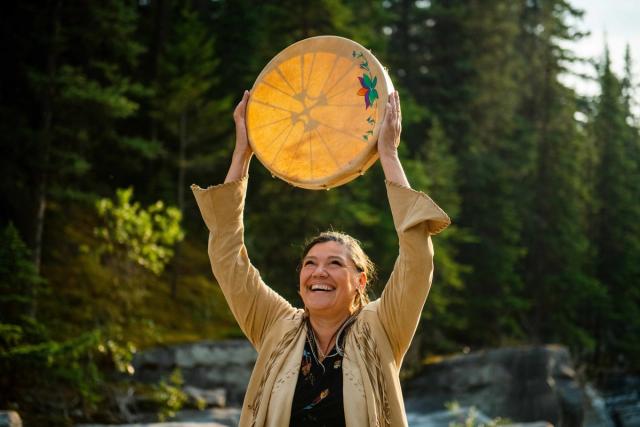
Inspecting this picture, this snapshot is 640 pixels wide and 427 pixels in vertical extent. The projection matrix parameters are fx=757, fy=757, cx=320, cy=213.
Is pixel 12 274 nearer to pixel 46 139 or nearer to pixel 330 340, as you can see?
pixel 46 139

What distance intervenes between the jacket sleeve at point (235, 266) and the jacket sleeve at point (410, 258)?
55 cm

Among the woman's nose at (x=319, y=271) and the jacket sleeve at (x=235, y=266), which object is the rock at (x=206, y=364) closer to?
the jacket sleeve at (x=235, y=266)

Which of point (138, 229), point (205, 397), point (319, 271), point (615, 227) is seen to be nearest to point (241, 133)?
point (319, 271)

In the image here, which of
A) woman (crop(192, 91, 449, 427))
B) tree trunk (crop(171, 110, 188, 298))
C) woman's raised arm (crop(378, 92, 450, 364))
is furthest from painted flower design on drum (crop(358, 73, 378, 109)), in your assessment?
tree trunk (crop(171, 110, 188, 298))

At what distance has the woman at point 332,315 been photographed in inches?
114

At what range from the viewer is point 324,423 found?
2.88 metres

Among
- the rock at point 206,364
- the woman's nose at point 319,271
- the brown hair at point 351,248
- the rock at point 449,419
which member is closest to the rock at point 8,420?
the brown hair at point 351,248

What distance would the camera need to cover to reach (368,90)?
11.7ft

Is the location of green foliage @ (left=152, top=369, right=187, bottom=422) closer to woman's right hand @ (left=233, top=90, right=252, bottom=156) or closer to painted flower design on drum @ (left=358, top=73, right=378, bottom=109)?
woman's right hand @ (left=233, top=90, right=252, bottom=156)

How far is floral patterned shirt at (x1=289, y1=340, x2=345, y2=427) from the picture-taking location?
288 cm

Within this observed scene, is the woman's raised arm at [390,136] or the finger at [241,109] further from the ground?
the finger at [241,109]

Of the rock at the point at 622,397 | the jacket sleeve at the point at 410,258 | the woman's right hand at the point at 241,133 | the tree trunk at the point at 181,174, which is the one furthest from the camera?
the rock at the point at 622,397

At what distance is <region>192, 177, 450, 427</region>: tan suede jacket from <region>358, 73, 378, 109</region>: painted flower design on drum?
64 cm

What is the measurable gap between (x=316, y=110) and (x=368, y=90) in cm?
35
